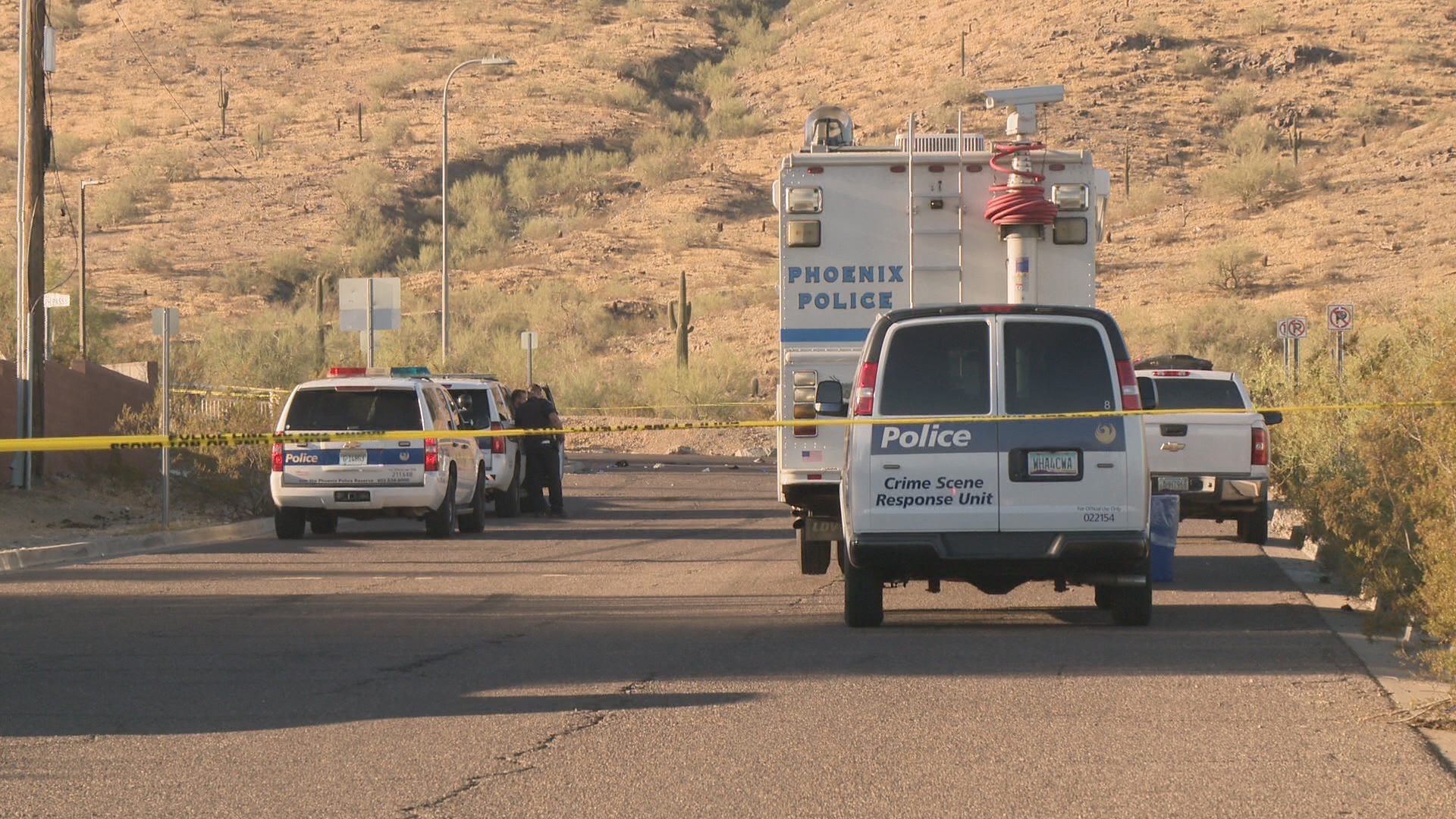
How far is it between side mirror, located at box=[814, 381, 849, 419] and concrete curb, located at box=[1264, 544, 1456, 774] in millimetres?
3648

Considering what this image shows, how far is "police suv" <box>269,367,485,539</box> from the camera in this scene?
21.3 m

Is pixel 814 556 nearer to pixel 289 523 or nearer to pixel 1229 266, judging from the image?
pixel 289 523

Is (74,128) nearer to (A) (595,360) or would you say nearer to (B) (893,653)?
(A) (595,360)

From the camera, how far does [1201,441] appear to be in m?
20.0

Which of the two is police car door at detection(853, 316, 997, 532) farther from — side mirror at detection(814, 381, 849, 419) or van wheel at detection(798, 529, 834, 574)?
van wheel at detection(798, 529, 834, 574)

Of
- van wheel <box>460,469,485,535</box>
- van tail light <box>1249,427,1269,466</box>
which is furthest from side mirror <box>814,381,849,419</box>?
van wheel <box>460,469,485,535</box>

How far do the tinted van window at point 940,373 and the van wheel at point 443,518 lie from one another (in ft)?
34.7

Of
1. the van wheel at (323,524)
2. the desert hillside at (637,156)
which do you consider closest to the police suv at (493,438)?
the van wheel at (323,524)

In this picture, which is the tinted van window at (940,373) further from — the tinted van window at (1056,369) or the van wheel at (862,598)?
the van wheel at (862,598)

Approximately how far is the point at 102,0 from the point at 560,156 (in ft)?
123

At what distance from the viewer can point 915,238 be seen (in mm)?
15742

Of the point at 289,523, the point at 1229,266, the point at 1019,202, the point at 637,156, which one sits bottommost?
the point at 289,523

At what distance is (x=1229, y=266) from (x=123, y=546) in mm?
46901

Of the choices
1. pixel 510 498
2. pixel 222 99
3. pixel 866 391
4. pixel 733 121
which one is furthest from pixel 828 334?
pixel 733 121
